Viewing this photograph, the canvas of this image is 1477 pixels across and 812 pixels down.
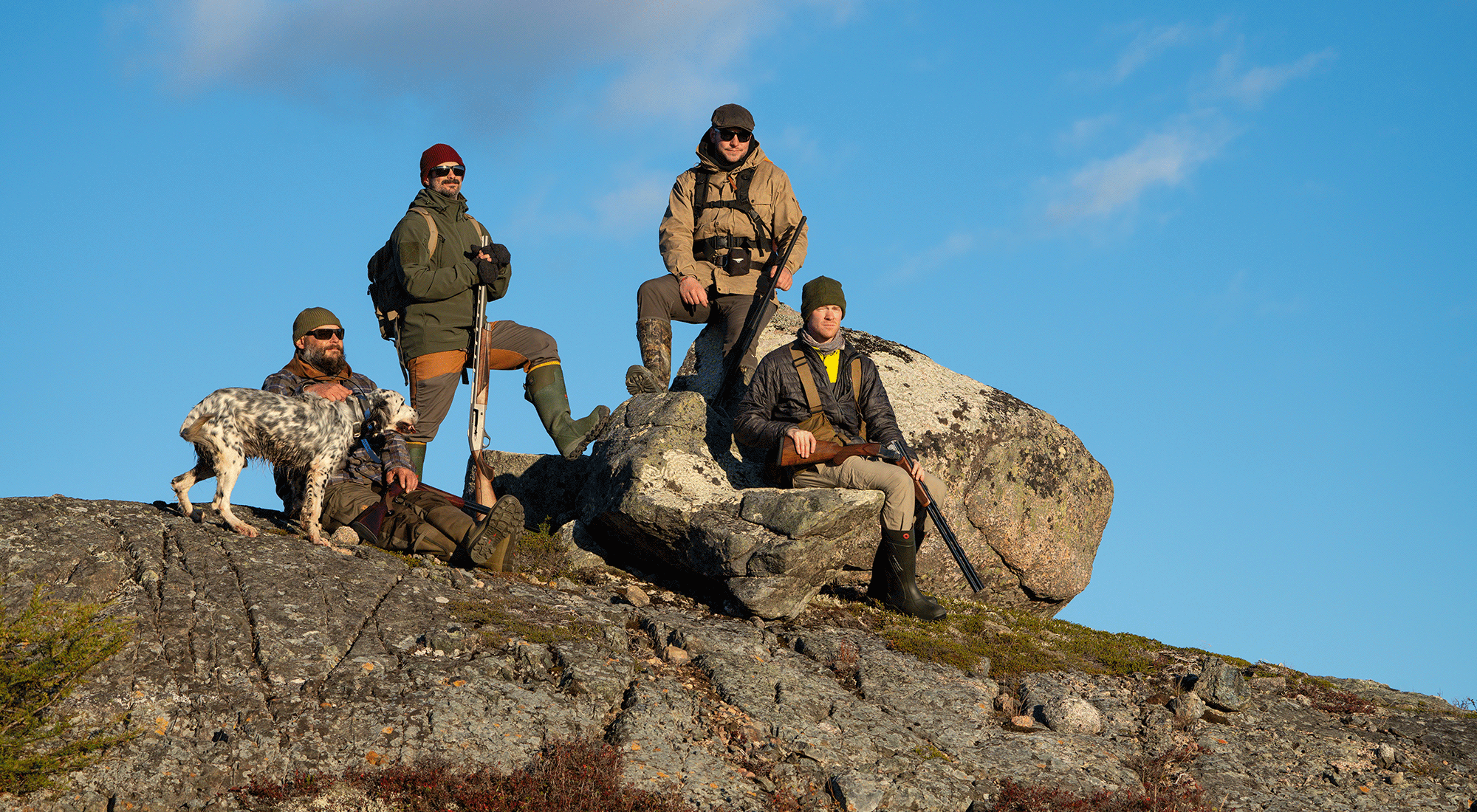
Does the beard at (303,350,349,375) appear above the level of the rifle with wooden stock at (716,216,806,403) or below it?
below

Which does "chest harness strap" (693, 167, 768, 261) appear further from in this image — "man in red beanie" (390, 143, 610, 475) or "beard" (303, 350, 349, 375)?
"beard" (303, 350, 349, 375)

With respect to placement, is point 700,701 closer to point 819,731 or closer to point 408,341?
point 819,731

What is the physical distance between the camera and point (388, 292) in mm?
13062

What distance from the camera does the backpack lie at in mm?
12938

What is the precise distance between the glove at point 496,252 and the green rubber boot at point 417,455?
2.22m

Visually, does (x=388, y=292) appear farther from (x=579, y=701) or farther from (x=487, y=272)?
(x=579, y=701)

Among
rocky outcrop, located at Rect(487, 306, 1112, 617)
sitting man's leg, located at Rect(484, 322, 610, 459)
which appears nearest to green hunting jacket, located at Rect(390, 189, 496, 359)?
sitting man's leg, located at Rect(484, 322, 610, 459)

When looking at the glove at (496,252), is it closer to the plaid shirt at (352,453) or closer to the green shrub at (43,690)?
the plaid shirt at (352,453)

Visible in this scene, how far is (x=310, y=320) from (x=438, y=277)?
1502mm

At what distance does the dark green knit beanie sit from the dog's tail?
5681mm

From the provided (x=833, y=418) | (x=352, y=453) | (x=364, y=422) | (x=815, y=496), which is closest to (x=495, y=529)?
(x=364, y=422)

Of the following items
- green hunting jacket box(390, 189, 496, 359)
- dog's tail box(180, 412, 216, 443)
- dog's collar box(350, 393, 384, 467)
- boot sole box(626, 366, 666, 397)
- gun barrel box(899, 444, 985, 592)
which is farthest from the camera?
boot sole box(626, 366, 666, 397)

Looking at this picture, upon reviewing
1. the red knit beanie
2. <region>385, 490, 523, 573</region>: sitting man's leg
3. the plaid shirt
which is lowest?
<region>385, 490, 523, 573</region>: sitting man's leg

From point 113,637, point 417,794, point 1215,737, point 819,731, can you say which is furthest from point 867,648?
point 113,637
